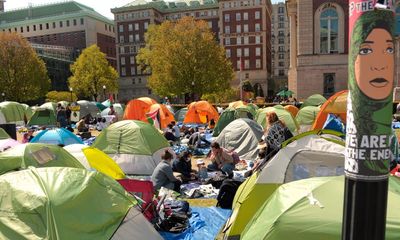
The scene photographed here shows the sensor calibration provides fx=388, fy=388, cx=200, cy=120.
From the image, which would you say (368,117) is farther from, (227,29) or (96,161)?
(227,29)

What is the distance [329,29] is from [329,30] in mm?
86

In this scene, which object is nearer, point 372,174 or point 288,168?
point 372,174

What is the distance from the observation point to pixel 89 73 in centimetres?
5534

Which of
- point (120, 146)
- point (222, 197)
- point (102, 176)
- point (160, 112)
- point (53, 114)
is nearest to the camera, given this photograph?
point (102, 176)

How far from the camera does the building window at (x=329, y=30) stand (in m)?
33.2

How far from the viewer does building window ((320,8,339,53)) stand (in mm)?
33250

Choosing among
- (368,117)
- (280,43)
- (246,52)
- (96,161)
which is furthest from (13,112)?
(280,43)

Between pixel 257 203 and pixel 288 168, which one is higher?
pixel 288 168

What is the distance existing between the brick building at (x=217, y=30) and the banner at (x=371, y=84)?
67.1 meters

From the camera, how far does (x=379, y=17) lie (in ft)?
5.99

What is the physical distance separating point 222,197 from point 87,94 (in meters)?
51.8

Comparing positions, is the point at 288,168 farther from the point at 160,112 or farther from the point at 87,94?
the point at 87,94

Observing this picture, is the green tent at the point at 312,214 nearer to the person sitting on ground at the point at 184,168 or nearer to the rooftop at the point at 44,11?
the person sitting on ground at the point at 184,168

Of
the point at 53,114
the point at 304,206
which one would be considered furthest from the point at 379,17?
the point at 53,114
